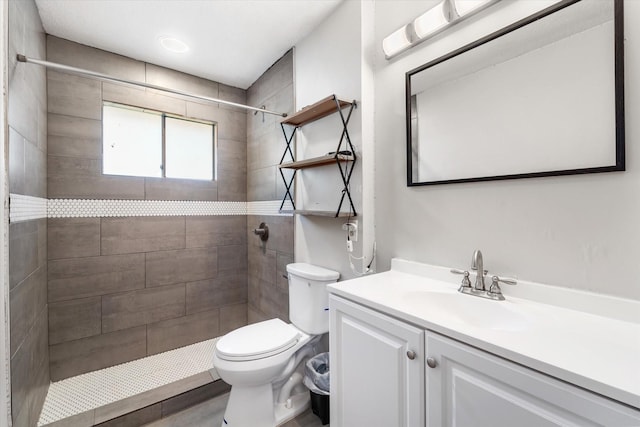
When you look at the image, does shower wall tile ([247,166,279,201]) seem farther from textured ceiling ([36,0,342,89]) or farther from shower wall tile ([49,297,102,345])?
shower wall tile ([49,297,102,345])

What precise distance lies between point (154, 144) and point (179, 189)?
1.43ft

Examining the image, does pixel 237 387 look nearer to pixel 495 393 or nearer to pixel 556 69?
pixel 495 393

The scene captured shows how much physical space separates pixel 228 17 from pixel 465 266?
2.03 metres

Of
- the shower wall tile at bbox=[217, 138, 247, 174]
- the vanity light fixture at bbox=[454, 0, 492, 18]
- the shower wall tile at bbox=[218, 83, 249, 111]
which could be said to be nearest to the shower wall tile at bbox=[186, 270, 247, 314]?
the shower wall tile at bbox=[217, 138, 247, 174]

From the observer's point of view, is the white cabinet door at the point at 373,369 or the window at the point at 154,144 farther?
the window at the point at 154,144

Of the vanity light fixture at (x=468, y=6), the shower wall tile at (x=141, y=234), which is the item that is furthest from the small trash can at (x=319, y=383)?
the vanity light fixture at (x=468, y=6)

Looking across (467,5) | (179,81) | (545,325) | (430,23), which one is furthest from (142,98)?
(545,325)

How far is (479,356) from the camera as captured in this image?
2.39 ft

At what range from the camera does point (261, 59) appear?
2.29 meters

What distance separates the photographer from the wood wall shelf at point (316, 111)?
1579 mm

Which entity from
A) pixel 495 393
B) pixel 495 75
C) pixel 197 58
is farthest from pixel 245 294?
pixel 495 75

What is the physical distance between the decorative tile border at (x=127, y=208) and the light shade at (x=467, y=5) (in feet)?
5.10

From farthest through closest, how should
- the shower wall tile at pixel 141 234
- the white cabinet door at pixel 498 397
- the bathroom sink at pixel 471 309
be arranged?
Result: the shower wall tile at pixel 141 234, the bathroom sink at pixel 471 309, the white cabinet door at pixel 498 397

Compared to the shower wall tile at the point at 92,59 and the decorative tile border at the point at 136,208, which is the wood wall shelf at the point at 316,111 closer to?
the decorative tile border at the point at 136,208
